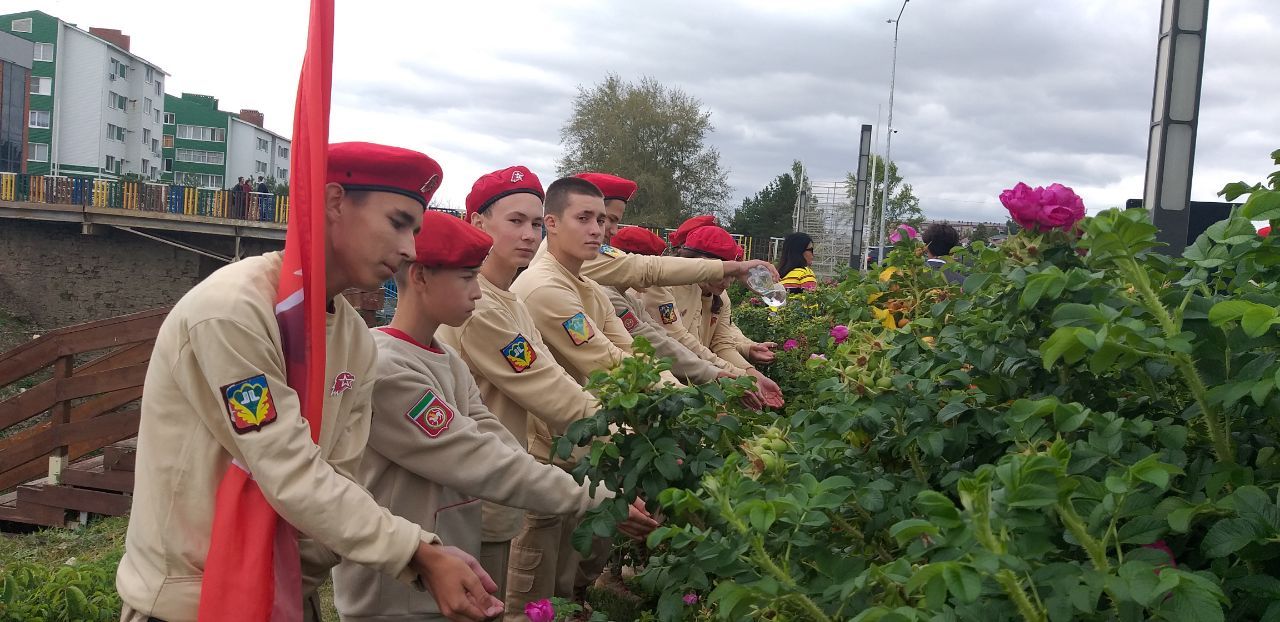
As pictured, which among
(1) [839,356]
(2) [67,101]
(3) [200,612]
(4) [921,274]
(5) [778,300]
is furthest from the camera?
(2) [67,101]

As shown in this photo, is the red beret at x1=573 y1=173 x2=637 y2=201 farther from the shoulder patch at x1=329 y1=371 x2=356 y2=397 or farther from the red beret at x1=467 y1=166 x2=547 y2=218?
the shoulder patch at x1=329 y1=371 x2=356 y2=397

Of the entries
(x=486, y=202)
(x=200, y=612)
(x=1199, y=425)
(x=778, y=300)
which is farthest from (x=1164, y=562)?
(x=778, y=300)

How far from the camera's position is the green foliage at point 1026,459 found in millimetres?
1152

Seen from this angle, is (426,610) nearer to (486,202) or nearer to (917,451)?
(917,451)

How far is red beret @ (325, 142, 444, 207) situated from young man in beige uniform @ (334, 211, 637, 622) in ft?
1.30

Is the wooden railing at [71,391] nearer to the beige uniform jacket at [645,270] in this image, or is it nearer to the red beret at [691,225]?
the red beret at [691,225]

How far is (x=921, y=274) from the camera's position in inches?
131

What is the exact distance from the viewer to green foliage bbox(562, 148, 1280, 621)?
1.15 m

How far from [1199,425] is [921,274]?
1.70m

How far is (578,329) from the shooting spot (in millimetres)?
3770

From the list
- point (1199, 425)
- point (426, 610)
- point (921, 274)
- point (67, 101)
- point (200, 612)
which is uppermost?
point (67, 101)

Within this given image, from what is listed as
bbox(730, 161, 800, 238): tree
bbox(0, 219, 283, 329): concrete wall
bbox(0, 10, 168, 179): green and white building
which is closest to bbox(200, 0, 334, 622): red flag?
bbox(0, 219, 283, 329): concrete wall

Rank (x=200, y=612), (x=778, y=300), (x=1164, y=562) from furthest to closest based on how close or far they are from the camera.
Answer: (x=778, y=300), (x=200, y=612), (x=1164, y=562)

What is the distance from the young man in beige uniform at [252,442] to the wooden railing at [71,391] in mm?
6302
